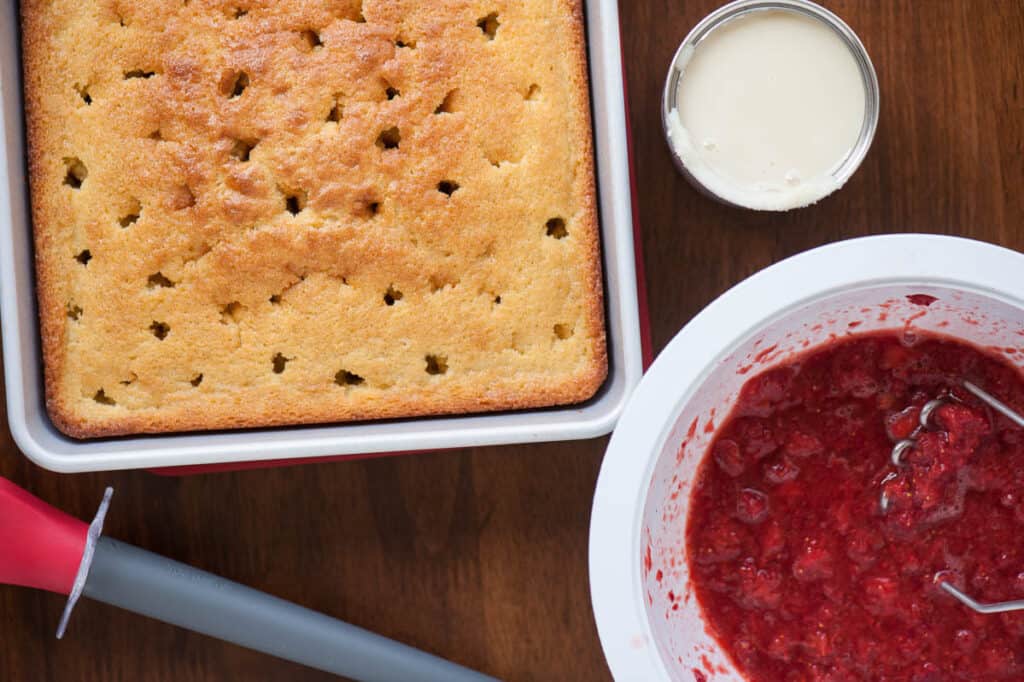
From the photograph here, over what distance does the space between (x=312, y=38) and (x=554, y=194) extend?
288 mm

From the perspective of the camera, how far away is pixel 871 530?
1033mm

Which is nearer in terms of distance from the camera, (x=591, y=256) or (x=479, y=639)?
(x=591, y=256)

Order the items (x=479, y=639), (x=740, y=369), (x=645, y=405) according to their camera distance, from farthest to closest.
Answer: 1. (x=479, y=639)
2. (x=740, y=369)
3. (x=645, y=405)

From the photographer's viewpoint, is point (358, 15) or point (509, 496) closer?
point (358, 15)

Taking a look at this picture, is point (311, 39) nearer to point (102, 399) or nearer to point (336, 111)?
point (336, 111)

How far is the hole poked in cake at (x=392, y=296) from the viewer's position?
1.06 metres

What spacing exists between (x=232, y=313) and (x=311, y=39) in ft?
0.94

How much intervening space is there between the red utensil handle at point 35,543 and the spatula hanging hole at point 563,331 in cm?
52

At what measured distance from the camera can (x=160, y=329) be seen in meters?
1.07

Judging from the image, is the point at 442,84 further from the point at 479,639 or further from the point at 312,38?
the point at 479,639

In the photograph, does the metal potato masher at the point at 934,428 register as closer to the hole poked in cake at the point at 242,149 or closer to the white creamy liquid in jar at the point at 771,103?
the white creamy liquid in jar at the point at 771,103

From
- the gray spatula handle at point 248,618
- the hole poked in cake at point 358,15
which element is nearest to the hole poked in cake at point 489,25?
the hole poked in cake at point 358,15

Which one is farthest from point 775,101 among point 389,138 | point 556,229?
point 389,138

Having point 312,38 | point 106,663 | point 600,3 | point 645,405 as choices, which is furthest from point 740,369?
point 106,663
